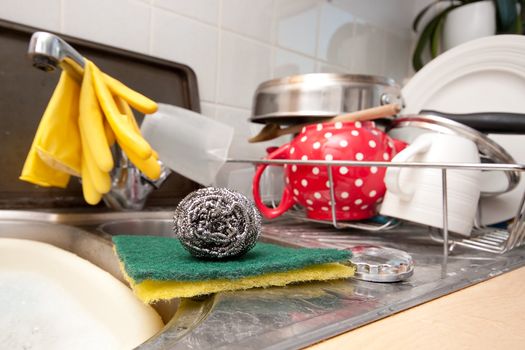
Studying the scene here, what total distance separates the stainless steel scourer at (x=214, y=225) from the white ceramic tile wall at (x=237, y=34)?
→ 44cm

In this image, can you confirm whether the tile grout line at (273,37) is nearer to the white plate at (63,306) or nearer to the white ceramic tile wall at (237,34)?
the white ceramic tile wall at (237,34)

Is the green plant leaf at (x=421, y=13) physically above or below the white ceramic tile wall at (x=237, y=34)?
above

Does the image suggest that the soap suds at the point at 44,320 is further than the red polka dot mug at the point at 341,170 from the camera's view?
No

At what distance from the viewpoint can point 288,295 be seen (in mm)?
237

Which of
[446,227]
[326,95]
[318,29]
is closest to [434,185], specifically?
[446,227]

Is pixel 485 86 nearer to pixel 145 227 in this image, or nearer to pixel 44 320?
pixel 145 227

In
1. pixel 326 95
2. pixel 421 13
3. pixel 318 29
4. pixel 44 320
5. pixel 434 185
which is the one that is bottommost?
pixel 44 320

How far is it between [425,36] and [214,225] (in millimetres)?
1000

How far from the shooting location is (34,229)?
442mm

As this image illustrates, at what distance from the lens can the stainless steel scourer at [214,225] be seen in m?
0.25

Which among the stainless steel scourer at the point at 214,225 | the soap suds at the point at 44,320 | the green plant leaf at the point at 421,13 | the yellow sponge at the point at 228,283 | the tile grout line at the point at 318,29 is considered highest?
the green plant leaf at the point at 421,13

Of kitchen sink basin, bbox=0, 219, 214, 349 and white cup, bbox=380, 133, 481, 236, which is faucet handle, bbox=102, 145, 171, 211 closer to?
kitchen sink basin, bbox=0, 219, 214, 349

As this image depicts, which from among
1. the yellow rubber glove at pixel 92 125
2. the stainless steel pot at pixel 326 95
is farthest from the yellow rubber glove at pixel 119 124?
the stainless steel pot at pixel 326 95

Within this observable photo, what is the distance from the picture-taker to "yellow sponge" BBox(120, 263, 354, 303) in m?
0.21
